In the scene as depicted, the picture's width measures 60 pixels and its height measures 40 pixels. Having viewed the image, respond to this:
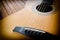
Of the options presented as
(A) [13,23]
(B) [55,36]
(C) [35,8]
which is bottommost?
(B) [55,36]

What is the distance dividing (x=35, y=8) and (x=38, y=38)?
0.98ft

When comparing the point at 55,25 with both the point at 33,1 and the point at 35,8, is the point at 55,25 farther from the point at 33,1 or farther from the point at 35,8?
the point at 33,1

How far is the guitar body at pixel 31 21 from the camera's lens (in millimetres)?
726

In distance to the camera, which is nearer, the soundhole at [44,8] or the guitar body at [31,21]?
the guitar body at [31,21]

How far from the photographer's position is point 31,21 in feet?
2.64

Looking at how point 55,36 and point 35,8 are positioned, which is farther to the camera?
point 35,8

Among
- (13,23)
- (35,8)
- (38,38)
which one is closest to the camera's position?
(38,38)

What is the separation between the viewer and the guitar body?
0.73 metres

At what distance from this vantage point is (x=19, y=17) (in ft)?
2.79

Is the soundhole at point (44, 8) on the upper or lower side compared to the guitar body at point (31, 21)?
upper

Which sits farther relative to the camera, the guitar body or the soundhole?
the soundhole

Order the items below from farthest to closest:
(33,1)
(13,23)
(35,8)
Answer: (33,1) → (35,8) → (13,23)

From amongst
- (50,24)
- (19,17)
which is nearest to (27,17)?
(19,17)

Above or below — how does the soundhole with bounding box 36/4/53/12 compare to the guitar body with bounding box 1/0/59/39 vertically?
above
